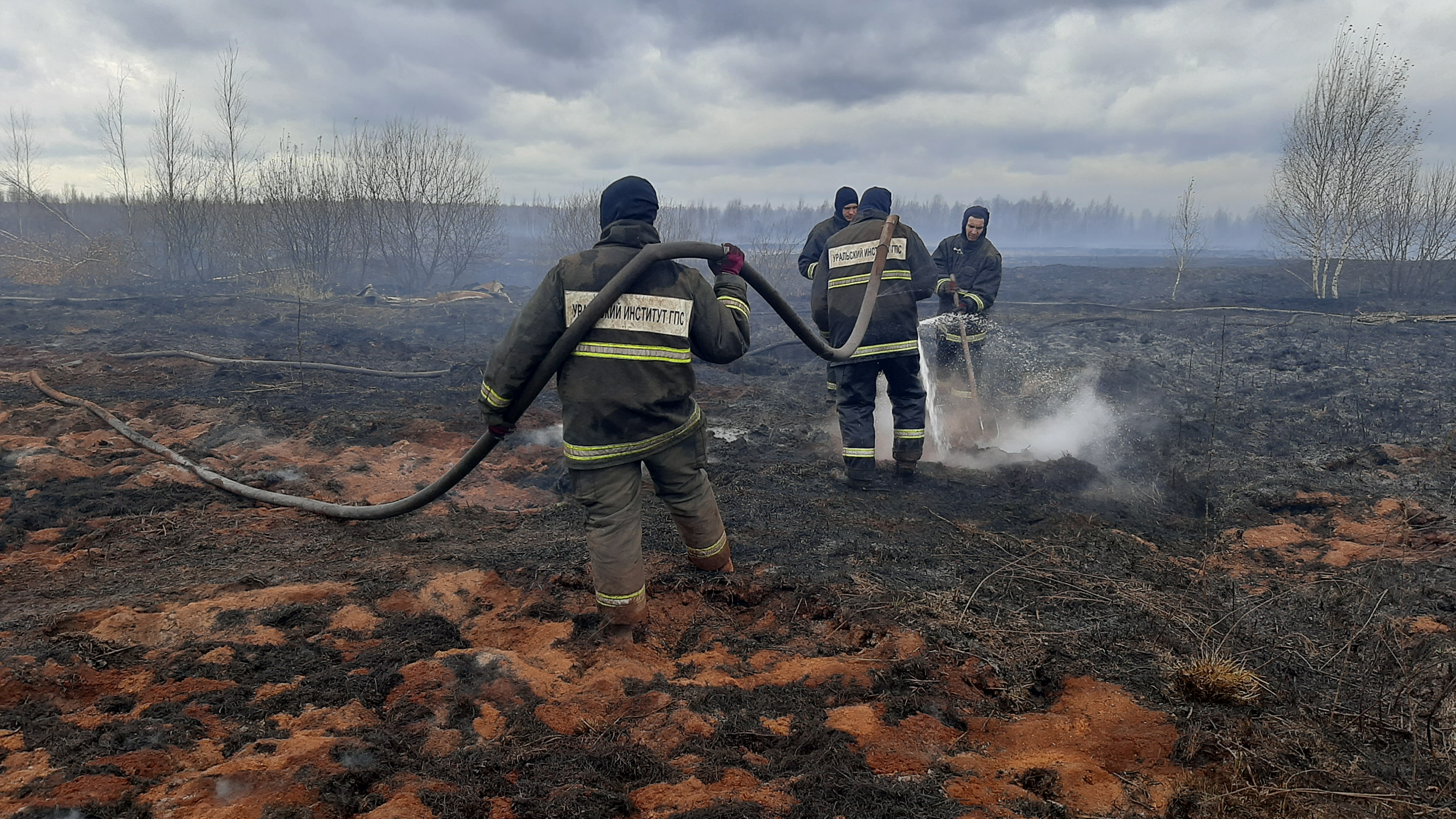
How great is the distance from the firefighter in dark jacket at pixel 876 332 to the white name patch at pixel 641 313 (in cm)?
230

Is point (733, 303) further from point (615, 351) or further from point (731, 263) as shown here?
point (615, 351)

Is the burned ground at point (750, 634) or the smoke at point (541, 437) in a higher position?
the smoke at point (541, 437)

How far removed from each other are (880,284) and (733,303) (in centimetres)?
217

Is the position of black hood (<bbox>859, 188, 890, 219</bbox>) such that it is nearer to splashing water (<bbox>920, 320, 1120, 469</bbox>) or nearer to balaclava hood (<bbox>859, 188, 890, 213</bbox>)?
balaclava hood (<bbox>859, 188, 890, 213</bbox>)

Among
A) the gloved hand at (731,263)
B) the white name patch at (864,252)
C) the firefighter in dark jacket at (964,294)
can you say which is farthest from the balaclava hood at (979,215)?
the gloved hand at (731,263)

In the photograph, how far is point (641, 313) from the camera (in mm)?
3119

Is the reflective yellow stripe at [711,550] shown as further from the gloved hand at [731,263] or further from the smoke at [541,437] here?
the smoke at [541,437]

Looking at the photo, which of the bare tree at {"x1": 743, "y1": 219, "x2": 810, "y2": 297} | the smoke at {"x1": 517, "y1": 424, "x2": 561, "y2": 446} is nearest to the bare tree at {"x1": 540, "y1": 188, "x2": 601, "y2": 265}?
the bare tree at {"x1": 743, "y1": 219, "x2": 810, "y2": 297}

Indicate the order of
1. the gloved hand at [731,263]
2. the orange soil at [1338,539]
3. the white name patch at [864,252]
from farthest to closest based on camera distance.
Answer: the white name patch at [864,252] < the orange soil at [1338,539] < the gloved hand at [731,263]

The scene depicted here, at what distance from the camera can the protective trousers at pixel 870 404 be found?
211 inches

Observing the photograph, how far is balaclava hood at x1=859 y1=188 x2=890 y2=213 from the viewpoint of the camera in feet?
18.1

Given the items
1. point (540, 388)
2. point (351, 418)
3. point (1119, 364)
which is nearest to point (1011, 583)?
point (540, 388)

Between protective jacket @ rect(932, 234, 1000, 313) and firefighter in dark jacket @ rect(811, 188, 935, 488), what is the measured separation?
180 centimetres

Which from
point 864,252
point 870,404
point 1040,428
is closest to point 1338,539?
point 870,404
